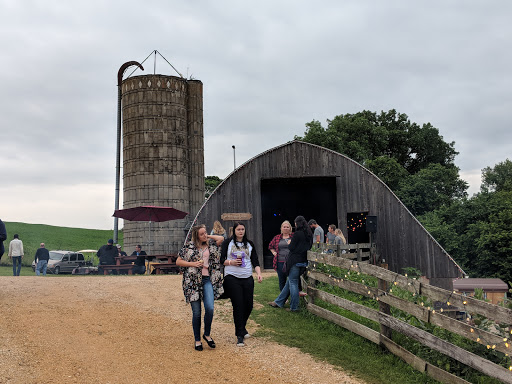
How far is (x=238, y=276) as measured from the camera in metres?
8.93

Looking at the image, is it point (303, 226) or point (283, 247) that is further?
point (283, 247)

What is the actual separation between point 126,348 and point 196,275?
169 cm

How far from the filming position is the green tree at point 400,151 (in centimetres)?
4156

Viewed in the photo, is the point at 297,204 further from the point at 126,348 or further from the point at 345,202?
the point at 126,348

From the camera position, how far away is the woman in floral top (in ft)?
27.7

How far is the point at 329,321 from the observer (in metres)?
10.6

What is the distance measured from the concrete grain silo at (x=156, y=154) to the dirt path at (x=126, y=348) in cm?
1903

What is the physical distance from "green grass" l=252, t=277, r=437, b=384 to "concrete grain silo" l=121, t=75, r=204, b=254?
2073cm

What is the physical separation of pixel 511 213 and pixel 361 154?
12.3 m

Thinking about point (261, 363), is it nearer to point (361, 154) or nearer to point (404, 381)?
point (404, 381)

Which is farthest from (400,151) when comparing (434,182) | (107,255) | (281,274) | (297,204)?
(281,274)

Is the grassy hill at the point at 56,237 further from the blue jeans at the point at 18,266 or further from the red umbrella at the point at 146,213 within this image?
the blue jeans at the point at 18,266

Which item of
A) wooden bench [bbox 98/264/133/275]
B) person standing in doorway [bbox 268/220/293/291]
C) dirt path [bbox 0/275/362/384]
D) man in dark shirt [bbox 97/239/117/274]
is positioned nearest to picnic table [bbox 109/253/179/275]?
wooden bench [bbox 98/264/133/275]

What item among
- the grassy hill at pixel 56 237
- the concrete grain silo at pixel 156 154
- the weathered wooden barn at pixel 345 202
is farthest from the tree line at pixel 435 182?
the grassy hill at pixel 56 237
